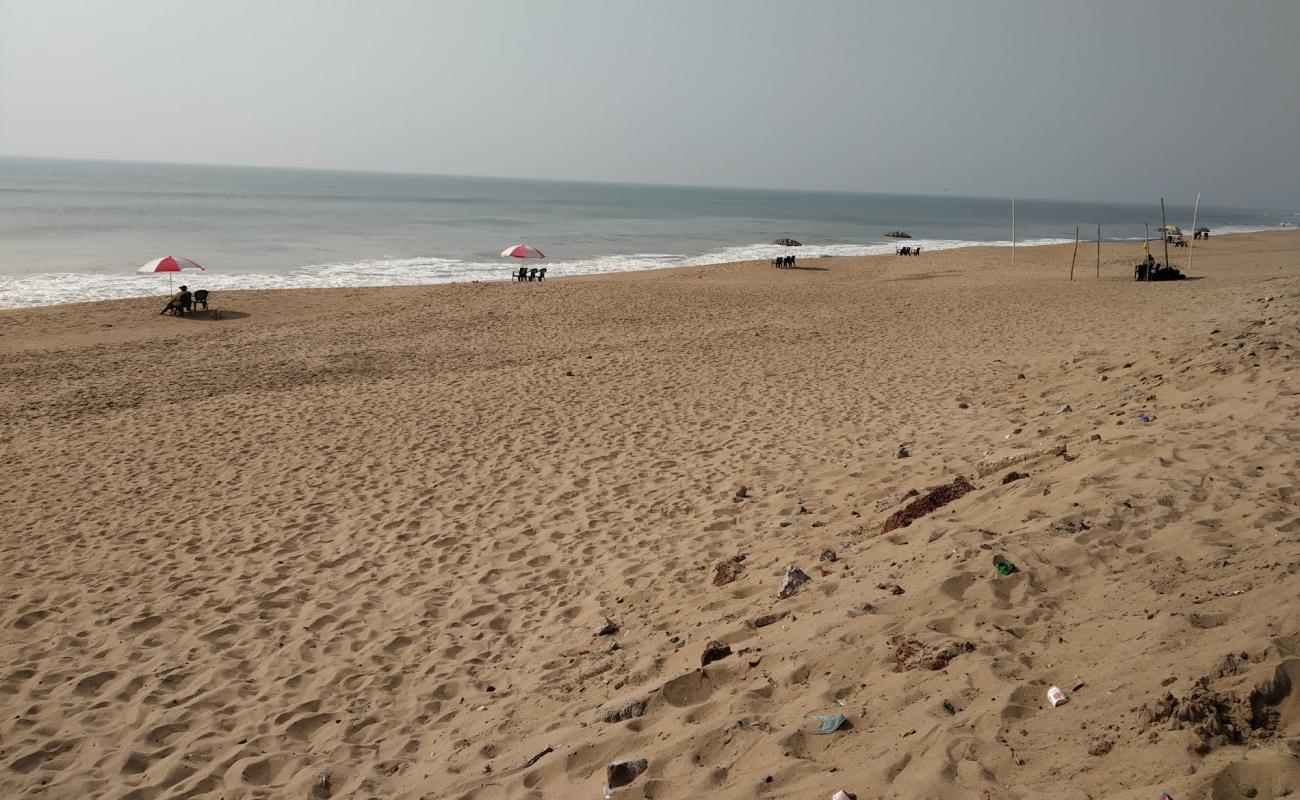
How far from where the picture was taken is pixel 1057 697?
3422 mm

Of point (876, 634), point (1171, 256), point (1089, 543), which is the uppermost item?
point (1171, 256)

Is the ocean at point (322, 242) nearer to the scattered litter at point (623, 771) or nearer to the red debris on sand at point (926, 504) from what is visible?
the red debris on sand at point (926, 504)

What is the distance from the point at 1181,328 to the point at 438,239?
44.6 meters

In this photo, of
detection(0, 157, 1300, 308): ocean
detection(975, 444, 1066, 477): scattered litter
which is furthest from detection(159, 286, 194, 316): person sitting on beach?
detection(975, 444, 1066, 477): scattered litter

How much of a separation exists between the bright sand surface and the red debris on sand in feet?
0.59

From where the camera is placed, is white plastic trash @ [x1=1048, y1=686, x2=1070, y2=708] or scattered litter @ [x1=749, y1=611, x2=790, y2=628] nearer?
white plastic trash @ [x1=1048, y1=686, x2=1070, y2=708]

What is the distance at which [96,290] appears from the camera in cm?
2586

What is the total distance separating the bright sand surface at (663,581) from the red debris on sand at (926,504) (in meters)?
0.18

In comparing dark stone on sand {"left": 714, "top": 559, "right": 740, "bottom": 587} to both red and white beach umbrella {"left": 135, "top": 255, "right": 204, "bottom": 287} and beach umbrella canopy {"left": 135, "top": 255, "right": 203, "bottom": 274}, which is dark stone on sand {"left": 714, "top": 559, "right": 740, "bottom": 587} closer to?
red and white beach umbrella {"left": 135, "top": 255, "right": 204, "bottom": 287}

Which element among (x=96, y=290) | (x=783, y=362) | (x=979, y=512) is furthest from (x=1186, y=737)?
(x=96, y=290)

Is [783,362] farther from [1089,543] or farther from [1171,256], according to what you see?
[1171,256]

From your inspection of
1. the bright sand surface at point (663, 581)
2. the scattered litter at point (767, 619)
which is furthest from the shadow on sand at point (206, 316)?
the scattered litter at point (767, 619)

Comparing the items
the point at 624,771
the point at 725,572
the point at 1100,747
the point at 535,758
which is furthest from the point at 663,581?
the point at 1100,747

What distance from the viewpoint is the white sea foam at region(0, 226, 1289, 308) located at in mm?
25328
